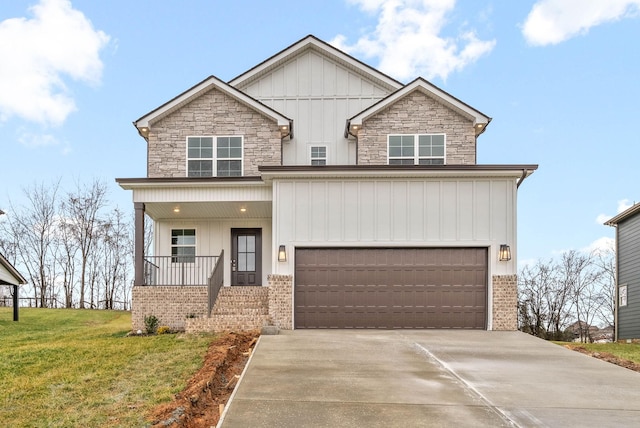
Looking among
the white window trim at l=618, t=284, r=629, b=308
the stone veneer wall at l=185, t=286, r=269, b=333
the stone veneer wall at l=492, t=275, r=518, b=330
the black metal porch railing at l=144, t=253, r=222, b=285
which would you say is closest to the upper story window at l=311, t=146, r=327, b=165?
the black metal porch railing at l=144, t=253, r=222, b=285

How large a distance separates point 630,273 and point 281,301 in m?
13.3

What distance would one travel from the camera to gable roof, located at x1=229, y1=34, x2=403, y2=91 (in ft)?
58.2

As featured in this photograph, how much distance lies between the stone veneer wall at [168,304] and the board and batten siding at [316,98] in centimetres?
547

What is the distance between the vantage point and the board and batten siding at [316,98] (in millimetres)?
17453

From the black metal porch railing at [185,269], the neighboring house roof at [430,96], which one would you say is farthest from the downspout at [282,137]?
the black metal porch railing at [185,269]

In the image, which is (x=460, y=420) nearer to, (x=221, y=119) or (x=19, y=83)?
(x=221, y=119)

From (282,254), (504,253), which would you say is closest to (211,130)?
(282,254)

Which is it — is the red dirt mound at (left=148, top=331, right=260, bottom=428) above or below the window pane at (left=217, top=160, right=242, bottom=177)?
below

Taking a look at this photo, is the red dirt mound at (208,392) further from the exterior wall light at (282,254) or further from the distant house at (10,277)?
the distant house at (10,277)

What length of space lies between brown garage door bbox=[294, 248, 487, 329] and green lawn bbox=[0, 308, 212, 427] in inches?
126

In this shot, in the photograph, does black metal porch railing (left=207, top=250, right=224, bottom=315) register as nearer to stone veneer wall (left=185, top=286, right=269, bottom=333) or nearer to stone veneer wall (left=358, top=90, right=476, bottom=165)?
stone veneer wall (left=185, top=286, right=269, bottom=333)

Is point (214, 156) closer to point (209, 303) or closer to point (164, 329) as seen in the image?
point (209, 303)

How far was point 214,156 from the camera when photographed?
1617 cm

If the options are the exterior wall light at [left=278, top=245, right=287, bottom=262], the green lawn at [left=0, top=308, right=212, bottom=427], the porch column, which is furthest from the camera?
the porch column
